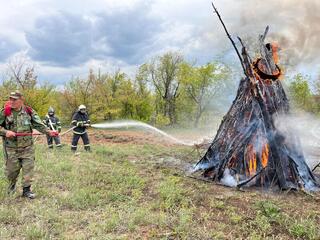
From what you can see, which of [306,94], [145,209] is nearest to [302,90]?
[306,94]

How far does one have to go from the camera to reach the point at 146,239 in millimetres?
5094

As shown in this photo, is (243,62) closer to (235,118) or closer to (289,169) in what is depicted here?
(235,118)

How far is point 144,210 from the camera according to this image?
616cm

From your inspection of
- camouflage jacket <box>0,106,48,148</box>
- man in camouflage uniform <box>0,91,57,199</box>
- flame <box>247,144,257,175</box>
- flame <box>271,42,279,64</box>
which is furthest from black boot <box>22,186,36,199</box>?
flame <box>271,42,279,64</box>

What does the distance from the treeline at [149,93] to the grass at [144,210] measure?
24.9 meters

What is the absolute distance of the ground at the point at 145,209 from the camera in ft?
17.6

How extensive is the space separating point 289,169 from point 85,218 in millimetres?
5099

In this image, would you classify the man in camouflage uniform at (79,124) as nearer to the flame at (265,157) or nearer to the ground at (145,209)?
the ground at (145,209)

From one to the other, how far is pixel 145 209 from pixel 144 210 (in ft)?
0.40

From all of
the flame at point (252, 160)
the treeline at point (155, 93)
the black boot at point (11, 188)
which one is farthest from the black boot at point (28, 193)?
the treeline at point (155, 93)

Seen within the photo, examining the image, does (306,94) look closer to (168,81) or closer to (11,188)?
(168,81)

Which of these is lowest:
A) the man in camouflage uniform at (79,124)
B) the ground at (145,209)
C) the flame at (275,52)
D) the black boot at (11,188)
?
the ground at (145,209)

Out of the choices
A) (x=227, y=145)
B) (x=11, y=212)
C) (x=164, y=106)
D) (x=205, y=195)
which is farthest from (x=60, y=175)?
(x=164, y=106)

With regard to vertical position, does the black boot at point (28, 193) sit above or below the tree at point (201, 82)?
below
